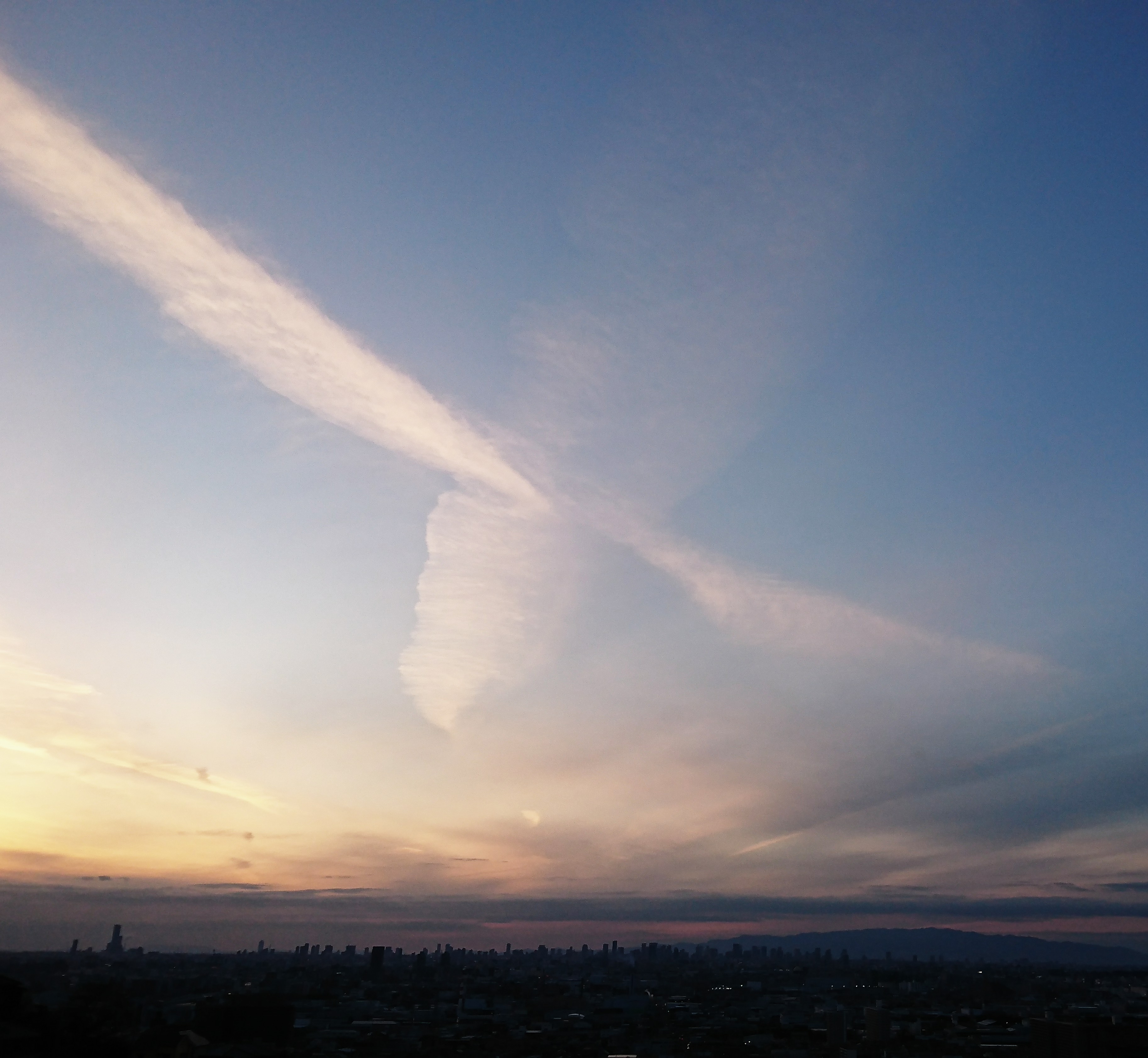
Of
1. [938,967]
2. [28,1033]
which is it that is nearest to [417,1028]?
[28,1033]

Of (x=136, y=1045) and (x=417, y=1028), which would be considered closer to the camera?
(x=136, y=1045)

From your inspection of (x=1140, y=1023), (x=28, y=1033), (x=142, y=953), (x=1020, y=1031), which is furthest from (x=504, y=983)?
(x=142, y=953)

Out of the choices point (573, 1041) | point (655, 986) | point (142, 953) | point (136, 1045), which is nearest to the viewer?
point (136, 1045)

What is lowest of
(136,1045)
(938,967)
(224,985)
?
(136,1045)

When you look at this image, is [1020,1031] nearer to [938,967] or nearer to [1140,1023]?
[1140,1023]

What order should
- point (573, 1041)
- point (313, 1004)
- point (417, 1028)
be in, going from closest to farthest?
point (573, 1041)
point (417, 1028)
point (313, 1004)

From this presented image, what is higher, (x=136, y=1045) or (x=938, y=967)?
(x=938, y=967)
